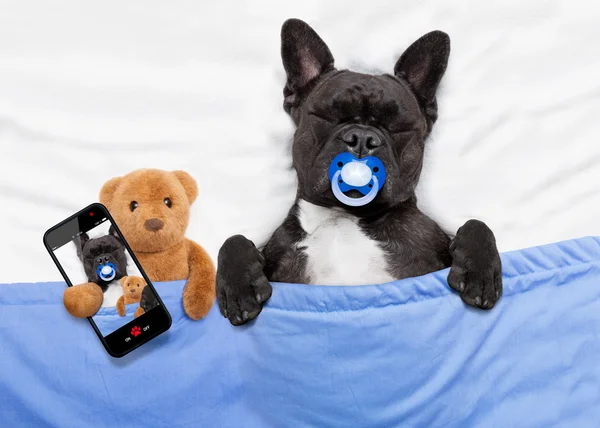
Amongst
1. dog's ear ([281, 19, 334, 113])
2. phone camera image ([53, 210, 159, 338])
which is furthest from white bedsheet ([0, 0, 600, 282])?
phone camera image ([53, 210, 159, 338])

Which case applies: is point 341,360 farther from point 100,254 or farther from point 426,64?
point 426,64

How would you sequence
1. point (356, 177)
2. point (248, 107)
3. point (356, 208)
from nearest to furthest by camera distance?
point (356, 177)
point (356, 208)
point (248, 107)

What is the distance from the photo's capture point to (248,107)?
4.31ft

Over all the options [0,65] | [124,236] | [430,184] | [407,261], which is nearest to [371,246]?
[407,261]

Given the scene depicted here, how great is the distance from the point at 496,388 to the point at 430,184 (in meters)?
0.39

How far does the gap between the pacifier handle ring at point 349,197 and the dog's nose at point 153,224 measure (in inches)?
12.1

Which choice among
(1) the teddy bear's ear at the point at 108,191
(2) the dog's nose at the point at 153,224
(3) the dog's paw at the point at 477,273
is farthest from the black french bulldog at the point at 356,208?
(1) the teddy bear's ear at the point at 108,191

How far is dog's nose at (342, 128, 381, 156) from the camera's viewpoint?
111cm

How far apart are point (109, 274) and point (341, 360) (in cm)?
42

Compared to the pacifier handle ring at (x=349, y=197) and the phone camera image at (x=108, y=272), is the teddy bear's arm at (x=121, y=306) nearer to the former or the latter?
the phone camera image at (x=108, y=272)

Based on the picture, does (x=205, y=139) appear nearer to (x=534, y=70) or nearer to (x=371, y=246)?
(x=371, y=246)

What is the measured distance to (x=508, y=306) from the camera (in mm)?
1138

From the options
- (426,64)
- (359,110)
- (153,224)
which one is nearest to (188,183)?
(153,224)

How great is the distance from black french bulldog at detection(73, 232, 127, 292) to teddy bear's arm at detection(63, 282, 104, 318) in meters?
0.02
